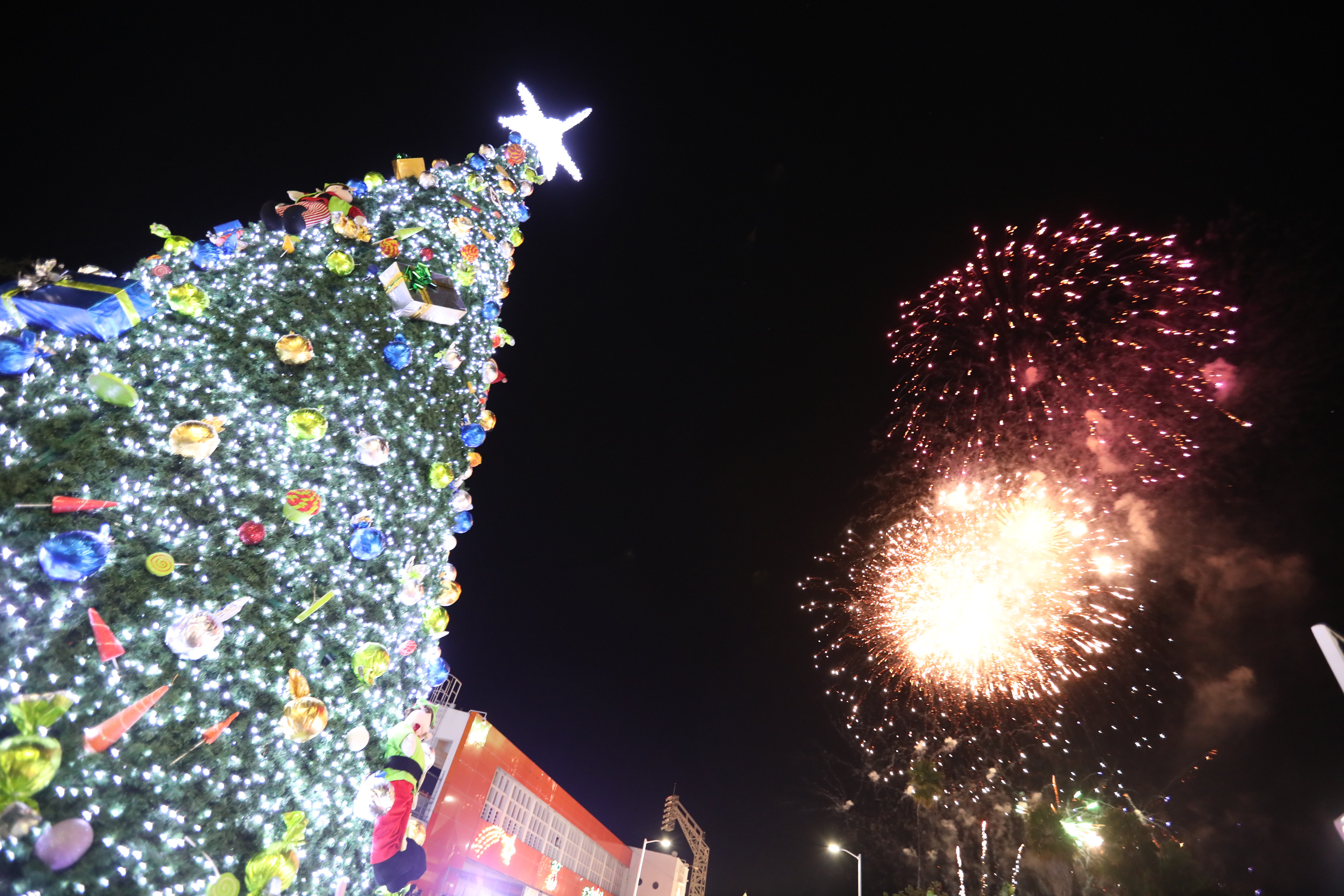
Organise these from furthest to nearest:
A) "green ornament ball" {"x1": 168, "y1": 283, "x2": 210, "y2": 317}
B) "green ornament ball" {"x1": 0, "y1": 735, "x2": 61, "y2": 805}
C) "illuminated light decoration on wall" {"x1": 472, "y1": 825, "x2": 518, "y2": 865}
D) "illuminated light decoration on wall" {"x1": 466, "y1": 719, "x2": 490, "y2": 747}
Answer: "illuminated light decoration on wall" {"x1": 472, "y1": 825, "x2": 518, "y2": 865} < "illuminated light decoration on wall" {"x1": 466, "y1": 719, "x2": 490, "y2": 747} < "green ornament ball" {"x1": 168, "y1": 283, "x2": 210, "y2": 317} < "green ornament ball" {"x1": 0, "y1": 735, "x2": 61, "y2": 805}

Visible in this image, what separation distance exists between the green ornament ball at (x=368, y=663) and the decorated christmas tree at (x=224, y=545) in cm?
2

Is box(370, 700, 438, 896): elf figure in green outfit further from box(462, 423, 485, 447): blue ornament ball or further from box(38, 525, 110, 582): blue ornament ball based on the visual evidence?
box(462, 423, 485, 447): blue ornament ball

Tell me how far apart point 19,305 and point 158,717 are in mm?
2753

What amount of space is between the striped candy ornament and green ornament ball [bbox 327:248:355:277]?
3.21 metres

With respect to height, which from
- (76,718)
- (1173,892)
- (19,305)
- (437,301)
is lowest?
(76,718)

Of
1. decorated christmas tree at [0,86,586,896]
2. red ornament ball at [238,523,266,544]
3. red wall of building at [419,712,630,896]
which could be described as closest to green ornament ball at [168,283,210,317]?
decorated christmas tree at [0,86,586,896]

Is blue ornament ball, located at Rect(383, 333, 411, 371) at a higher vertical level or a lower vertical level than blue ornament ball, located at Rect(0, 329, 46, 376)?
higher

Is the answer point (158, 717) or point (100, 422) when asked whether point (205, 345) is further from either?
point (158, 717)

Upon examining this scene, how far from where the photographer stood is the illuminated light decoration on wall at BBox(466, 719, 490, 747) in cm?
1905

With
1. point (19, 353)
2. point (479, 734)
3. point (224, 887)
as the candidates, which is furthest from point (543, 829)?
point (19, 353)

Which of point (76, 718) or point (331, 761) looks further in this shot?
point (331, 761)

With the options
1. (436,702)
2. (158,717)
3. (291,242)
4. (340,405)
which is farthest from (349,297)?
(436,702)

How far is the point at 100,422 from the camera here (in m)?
4.14

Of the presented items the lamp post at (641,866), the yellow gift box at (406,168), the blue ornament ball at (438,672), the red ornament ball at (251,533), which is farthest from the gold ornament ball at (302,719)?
the lamp post at (641,866)
